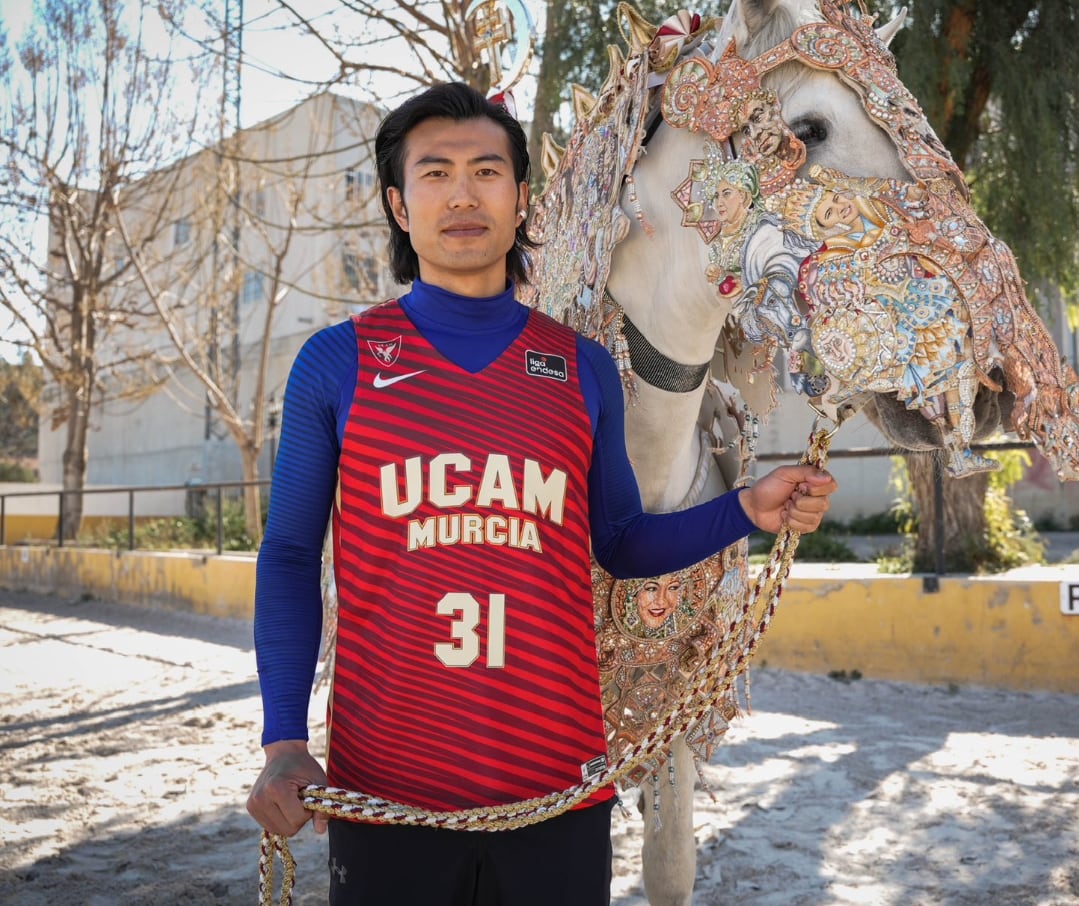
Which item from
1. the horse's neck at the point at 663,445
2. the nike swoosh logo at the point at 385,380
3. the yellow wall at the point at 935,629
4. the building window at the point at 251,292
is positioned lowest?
the yellow wall at the point at 935,629

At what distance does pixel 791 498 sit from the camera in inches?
63.6

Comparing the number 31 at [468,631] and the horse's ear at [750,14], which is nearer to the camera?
the number 31 at [468,631]

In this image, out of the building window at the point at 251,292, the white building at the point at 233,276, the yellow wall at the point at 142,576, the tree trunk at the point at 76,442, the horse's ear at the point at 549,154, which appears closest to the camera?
the horse's ear at the point at 549,154

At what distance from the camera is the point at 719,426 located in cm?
239

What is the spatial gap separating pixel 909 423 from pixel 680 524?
404 millimetres

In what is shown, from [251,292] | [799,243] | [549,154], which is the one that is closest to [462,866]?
[799,243]

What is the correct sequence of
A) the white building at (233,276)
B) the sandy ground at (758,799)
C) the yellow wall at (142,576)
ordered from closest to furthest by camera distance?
the sandy ground at (758,799) → the yellow wall at (142,576) → the white building at (233,276)

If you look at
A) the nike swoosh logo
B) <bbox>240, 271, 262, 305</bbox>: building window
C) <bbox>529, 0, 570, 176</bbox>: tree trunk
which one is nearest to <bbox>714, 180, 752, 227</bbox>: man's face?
the nike swoosh logo

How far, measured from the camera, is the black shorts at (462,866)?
141 cm

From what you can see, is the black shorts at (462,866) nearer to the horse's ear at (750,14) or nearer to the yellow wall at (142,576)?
the horse's ear at (750,14)

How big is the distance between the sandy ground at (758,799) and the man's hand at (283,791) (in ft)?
7.00

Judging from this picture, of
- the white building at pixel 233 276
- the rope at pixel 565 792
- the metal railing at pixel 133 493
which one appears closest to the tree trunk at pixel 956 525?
the metal railing at pixel 133 493

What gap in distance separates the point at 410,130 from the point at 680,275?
62 cm

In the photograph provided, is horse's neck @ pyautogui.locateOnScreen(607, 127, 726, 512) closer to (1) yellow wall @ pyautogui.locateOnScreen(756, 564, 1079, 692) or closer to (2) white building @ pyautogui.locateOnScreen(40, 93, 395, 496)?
(1) yellow wall @ pyautogui.locateOnScreen(756, 564, 1079, 692)
